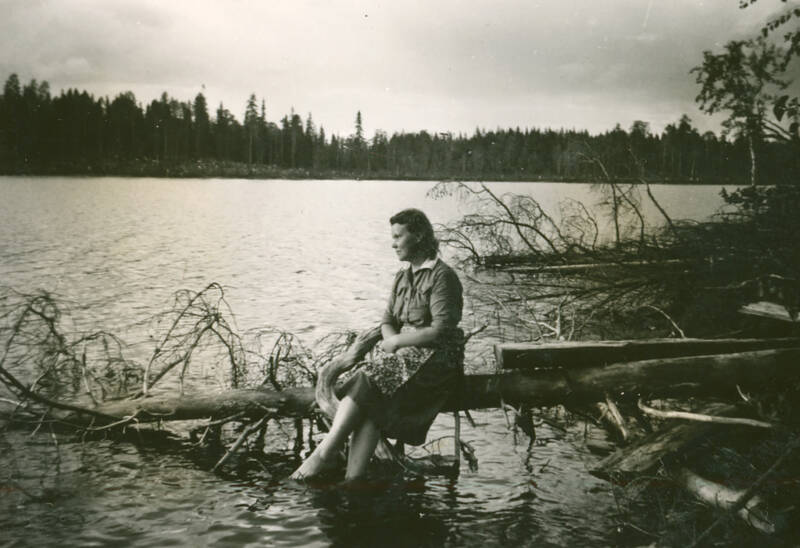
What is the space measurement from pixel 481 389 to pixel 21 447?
4791mm

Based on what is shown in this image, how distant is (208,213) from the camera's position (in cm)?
4606

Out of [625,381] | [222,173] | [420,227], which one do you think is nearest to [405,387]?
[420,227]

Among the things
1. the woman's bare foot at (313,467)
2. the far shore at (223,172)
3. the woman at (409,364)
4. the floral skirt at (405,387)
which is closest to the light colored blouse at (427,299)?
the woman at (409,364)

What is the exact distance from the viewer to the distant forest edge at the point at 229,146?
7762 cm

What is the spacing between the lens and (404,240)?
548 cm

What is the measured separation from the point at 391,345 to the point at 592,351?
182 cm

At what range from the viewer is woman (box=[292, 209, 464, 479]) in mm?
5336

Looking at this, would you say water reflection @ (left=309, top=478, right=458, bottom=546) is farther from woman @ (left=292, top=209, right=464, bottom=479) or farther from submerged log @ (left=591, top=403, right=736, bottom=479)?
submerged log @ (left=591, top=403, right=736, bottom=479)

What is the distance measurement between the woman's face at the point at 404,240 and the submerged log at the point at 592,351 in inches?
45.9

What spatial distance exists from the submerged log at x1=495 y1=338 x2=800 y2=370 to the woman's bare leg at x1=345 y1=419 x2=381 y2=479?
125cm

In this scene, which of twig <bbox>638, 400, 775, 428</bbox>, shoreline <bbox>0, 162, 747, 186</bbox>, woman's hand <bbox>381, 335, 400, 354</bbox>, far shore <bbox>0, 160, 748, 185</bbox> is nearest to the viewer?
twig <bbox>638, 400, 775, 428</bbox>

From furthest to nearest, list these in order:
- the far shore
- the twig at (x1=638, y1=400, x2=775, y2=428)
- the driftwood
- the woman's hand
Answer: the far shore, the woman's hand, the twig at (x1=638, y1=400, x2=775, y2=428), the driftwood

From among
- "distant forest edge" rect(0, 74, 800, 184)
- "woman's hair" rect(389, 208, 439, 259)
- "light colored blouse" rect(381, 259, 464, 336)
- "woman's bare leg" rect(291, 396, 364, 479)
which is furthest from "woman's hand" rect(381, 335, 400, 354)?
"distant forest edge" rect(0, 74, 800, 184)

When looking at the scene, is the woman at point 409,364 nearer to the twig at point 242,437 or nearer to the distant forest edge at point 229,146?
the twig at point 242,437
